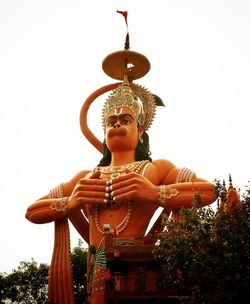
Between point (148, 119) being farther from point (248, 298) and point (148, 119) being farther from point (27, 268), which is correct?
point (27, 268)

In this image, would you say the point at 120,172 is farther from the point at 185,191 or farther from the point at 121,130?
the point at 185,191

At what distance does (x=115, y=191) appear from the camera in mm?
11172

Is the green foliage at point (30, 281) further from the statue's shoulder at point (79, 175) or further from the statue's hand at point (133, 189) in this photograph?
the statue's hand at point (133, 189)

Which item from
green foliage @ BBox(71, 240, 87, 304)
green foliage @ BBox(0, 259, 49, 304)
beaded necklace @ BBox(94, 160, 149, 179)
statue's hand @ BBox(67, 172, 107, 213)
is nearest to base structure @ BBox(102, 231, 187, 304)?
statue's hand @ BBox(67, 172, 107, 213)

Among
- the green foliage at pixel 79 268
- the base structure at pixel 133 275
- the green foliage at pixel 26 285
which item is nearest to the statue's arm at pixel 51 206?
the base structure at pixel 133 275

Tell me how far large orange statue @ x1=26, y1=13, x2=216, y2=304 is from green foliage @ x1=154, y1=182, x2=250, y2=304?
2543mm

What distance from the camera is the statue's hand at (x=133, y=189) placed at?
11.0m

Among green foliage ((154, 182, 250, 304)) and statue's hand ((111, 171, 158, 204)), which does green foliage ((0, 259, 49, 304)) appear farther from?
green foliage ((154, 182, 250, 304))

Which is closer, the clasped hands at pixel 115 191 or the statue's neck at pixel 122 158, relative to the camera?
the clasped hands at pixel 115 191

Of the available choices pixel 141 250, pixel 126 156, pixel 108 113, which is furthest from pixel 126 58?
pixel 141 250

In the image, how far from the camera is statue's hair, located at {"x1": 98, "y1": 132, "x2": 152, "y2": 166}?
12.6m

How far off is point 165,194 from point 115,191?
987 millimetres

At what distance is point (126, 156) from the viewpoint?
1241 centimetres

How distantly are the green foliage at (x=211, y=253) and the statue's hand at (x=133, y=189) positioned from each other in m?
2.40
